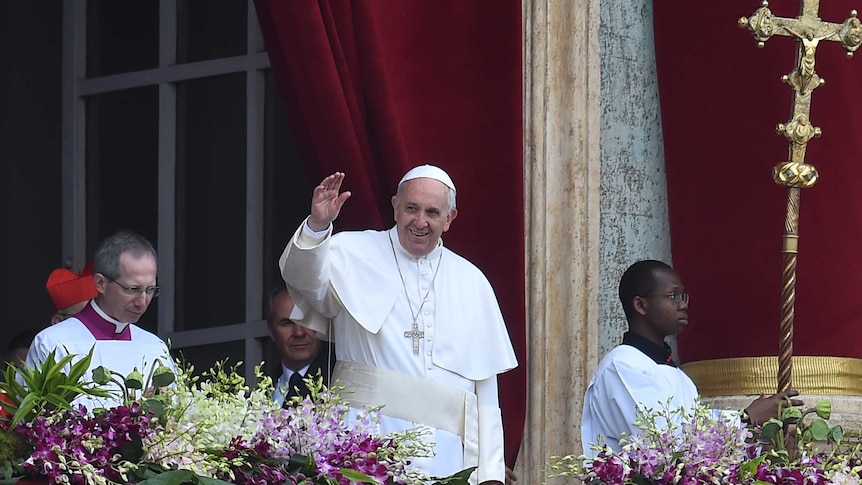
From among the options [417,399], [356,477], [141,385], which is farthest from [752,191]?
[141,385]

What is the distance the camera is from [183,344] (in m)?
6.55

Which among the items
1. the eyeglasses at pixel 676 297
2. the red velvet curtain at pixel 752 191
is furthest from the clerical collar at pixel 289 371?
the red velvet curtain at pixel 752 191

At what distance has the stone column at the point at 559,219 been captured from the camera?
5684 mm

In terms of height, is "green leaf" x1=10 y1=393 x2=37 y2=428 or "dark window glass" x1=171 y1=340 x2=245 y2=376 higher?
"green leaf" x1=10 y1=393 x2=37 y2=428

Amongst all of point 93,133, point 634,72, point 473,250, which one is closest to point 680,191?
point 634,72

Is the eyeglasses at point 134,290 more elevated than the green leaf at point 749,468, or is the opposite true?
the eyeglasses at point 134,290

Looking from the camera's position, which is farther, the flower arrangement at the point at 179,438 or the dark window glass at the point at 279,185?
the dark window glass at the point at 279,185

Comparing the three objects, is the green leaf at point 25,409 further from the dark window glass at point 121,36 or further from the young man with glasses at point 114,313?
the dark window glass at point 121,36

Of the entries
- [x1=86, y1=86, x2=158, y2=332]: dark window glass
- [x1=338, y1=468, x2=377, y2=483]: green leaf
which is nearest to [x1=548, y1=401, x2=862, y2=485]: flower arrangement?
[x1=338, y1=468, x2=377, y2=483]: green leaf

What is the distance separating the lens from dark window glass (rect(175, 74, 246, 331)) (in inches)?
258

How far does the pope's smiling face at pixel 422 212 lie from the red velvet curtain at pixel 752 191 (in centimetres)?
123

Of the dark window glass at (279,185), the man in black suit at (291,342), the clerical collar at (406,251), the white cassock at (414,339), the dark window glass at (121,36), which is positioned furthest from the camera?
the dark window glass at (121,36)

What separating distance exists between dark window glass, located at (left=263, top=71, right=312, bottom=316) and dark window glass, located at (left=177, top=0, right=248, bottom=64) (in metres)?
Result: 0.22

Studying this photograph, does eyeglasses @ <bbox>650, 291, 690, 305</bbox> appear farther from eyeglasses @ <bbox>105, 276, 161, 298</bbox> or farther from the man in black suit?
eyeglasses @ <bbox>105, 276, 161, 298</bbox>
